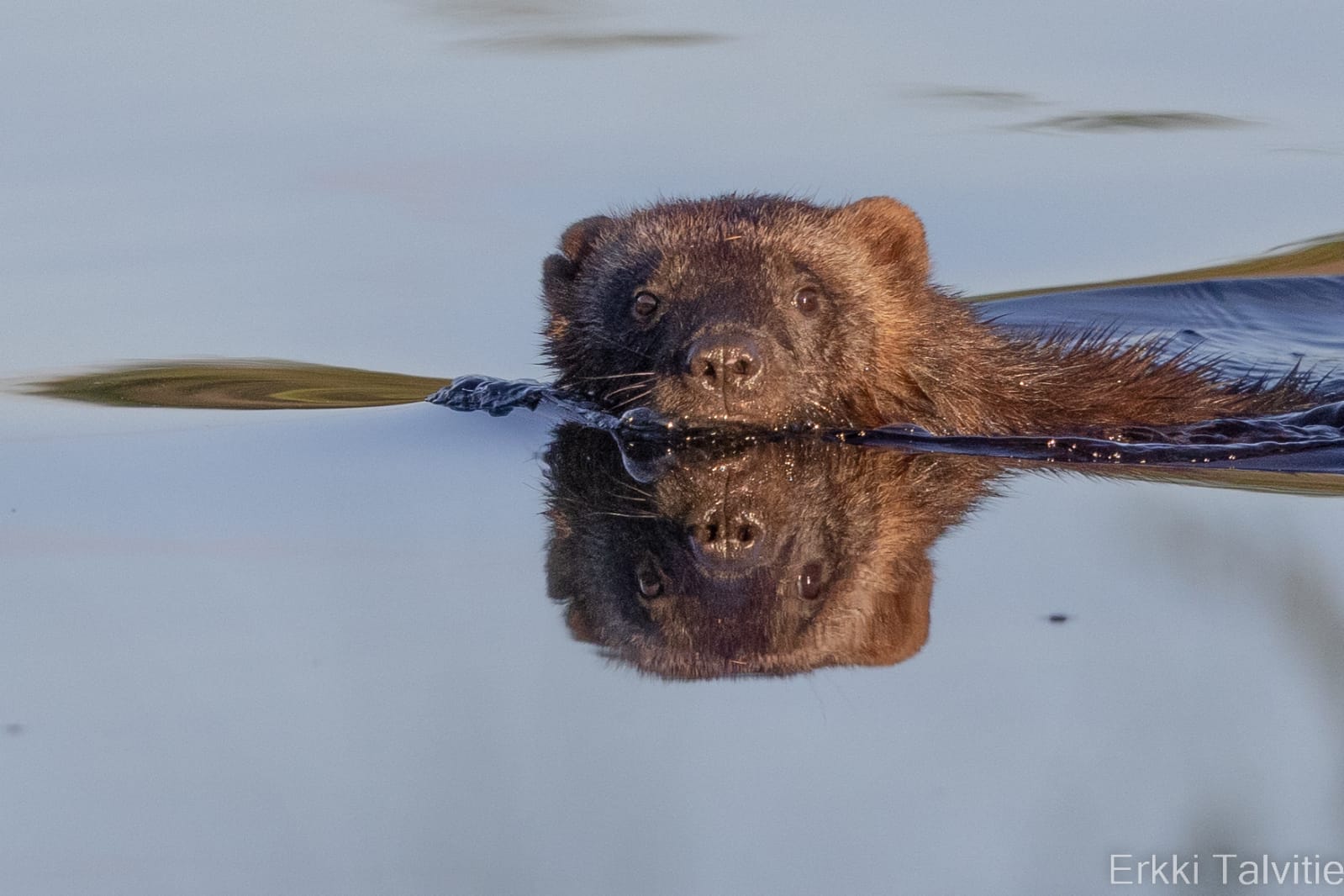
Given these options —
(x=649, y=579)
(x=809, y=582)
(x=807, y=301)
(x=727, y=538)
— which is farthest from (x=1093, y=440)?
(x=649, y=579)

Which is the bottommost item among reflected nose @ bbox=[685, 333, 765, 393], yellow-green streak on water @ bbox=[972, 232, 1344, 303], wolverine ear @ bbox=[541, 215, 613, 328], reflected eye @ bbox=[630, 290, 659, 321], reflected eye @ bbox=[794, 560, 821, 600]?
reflected eye @ bbox=[794, 560, 821, 600]

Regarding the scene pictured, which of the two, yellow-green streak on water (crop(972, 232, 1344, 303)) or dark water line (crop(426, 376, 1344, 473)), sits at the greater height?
yellow-green streak on water (crop(972, 232, 1344, 303))

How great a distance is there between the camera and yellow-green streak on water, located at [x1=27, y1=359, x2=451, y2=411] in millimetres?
8188

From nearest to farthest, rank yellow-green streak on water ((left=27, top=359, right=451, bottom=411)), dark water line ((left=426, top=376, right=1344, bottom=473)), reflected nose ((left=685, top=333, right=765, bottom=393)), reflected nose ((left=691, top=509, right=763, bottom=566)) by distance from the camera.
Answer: reflected nose ((left=691, top=509, right=763, bottom=566)) → reflected nose ((left=685, top=333, right=765, bottom=393)) → dark water line ((left=426, top=376, right=1344, bottom=473)) → yellow-green streak on water ((left=27, top=359, right=451, bottom=411))

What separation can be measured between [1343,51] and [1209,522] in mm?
7176

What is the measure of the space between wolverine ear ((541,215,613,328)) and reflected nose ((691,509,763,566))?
8.10 feet

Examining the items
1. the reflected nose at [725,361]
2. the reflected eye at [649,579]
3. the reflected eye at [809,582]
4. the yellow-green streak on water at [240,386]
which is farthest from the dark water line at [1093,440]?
the reflected eye at [809,582]

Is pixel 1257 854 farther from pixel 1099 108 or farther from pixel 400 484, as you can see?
pixel 1099 108

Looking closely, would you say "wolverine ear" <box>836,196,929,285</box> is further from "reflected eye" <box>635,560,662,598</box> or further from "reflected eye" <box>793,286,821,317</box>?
"reflected eye" <box>635,560,662,598</box>

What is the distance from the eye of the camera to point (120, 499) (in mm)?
6559

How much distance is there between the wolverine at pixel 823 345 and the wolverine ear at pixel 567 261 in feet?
0.39

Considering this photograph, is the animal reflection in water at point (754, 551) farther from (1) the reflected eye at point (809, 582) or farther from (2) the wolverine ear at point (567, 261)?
(2) the wolverine ear at point (567, 261)

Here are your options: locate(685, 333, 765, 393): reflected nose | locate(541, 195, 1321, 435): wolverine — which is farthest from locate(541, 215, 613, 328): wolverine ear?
locate(685, 333, 765, 393): reflected nose

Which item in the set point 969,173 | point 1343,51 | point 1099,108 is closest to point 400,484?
point 969,173
